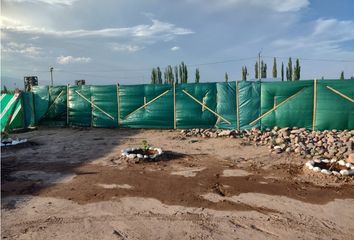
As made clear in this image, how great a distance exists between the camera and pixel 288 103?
42.9 feet

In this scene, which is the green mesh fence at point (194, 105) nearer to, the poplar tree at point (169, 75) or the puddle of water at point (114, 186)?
the puddle of water at point (114, 186)

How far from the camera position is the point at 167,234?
503 centimetres

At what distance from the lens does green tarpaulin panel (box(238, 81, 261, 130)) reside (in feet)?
44.6

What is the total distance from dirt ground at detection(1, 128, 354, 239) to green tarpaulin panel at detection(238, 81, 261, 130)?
280cm

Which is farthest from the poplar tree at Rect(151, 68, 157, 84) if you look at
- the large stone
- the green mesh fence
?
the large stone

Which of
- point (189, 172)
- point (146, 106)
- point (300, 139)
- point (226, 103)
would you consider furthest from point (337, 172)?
point (146, 106)

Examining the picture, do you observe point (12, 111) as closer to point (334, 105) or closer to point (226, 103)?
point (226, 103)

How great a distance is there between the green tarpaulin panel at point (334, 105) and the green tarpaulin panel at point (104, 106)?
9.10 m

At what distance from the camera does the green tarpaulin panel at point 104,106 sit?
52.7ft

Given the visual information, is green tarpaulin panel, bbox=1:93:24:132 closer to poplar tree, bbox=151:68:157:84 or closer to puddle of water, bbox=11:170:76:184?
puddle of water, bbox=11:170:76:184

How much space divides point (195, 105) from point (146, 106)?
7.85 feet

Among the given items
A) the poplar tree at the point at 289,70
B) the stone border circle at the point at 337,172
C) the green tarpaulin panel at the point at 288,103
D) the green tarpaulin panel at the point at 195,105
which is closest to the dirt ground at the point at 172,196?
the stone border circle at the point at 337,172

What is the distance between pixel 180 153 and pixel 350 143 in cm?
515

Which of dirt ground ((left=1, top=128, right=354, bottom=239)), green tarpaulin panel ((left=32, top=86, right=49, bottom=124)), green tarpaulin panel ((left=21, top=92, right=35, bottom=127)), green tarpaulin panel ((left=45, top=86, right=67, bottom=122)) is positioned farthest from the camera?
green tarpaulin panel ((left=45, top=86, right=67, bottom=122))
